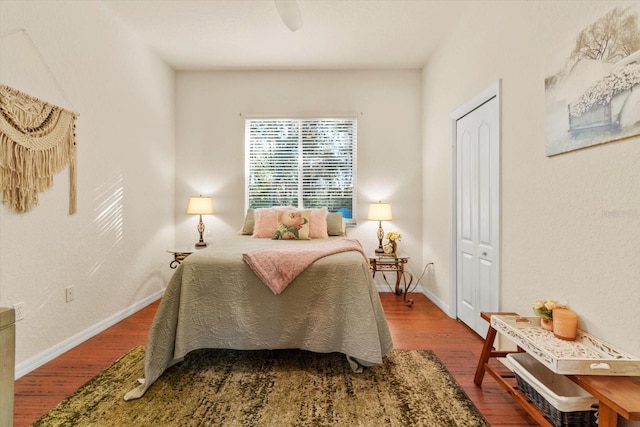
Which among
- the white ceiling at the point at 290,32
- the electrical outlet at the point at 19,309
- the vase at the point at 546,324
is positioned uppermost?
the white ceiling at the point at 290,32

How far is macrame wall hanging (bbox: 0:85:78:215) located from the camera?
184 centimetres

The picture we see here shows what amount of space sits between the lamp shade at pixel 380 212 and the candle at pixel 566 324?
2234 mm

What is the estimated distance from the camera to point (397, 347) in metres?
2.36

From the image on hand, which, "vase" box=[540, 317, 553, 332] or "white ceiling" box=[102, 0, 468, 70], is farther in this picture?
"white ceiling" box=[102, 0, 468, 70]

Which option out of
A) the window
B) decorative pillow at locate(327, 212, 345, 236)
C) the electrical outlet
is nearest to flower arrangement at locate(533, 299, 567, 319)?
decorative pillow at locate(327, 212, 345, 236)

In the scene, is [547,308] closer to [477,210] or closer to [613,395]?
[613,395]

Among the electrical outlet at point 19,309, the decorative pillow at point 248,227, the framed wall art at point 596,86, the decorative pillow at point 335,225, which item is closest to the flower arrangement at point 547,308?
the framed wall art at point 596,86

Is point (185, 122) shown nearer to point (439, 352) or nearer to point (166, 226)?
point (166, 226)

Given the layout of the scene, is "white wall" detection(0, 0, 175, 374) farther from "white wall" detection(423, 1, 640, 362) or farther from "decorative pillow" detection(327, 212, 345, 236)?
"white wall" detection(423, 1, 640, 362)

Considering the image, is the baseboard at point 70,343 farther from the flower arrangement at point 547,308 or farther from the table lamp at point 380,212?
the flower arrangement at point 547,308

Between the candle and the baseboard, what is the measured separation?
10.2 ft

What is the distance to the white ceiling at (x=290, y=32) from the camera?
2717mm

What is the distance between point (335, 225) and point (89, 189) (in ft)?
7.78

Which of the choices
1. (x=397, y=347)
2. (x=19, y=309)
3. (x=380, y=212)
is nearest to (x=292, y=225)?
(x=380, y=212)
